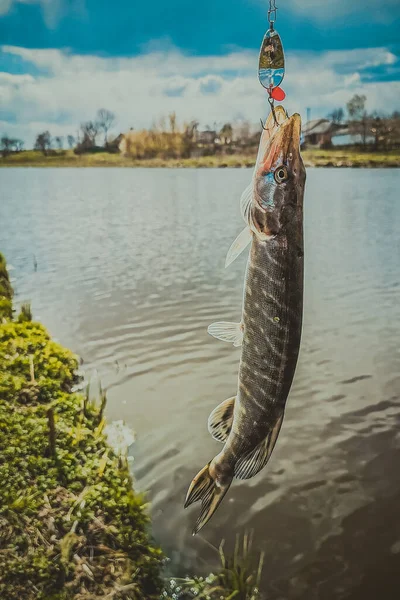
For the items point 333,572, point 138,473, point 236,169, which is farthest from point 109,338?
point 236,169

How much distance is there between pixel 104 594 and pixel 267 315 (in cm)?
300

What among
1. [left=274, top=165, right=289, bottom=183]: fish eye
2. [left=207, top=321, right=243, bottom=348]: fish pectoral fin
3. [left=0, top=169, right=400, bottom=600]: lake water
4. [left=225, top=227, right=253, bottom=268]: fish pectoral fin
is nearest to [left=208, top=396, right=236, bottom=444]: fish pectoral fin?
[left=207, top=321, right=243, bottom=348]: fish pectoral fin

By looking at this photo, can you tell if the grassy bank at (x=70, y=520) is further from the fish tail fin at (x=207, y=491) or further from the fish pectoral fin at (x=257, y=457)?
the fish pectoral fin at (x=257, y=457)

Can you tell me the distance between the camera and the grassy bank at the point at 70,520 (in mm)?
3945

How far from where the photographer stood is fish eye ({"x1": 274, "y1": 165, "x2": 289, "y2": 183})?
214cm

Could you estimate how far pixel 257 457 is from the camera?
2371mm

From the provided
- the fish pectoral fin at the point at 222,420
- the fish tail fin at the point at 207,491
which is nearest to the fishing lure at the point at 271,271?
the fish pectoral fin at the point at 222,420

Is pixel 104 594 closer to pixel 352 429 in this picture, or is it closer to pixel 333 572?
pixel 333 572

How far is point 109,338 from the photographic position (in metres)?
11.0

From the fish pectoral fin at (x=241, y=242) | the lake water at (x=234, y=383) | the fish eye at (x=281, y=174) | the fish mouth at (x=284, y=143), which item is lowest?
the lake water at (x=234, y=383)

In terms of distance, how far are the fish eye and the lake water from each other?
13.9ft

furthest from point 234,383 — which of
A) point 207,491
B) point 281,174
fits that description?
point 281,174

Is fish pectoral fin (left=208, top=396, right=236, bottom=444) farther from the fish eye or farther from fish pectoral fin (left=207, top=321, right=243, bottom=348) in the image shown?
the fish eye

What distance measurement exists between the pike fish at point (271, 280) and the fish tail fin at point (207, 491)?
284 mm
